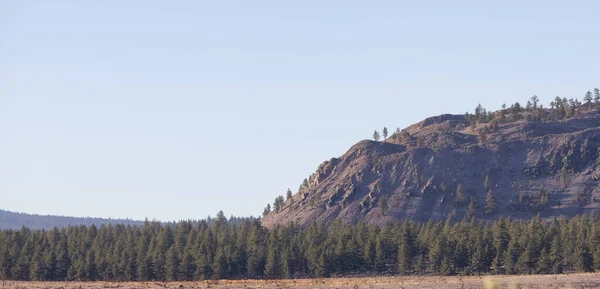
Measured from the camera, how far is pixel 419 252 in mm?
152750

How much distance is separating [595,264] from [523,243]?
1240 cm

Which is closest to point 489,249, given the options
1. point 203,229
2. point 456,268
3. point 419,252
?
point 456,268

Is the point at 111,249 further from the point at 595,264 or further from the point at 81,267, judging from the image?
the point at 595,264

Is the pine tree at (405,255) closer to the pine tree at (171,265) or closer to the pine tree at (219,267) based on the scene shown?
the pine tree at (219,267)

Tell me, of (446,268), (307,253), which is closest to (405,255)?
(446,268)

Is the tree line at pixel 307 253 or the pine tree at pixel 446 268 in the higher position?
the tree line at pixel 307 253

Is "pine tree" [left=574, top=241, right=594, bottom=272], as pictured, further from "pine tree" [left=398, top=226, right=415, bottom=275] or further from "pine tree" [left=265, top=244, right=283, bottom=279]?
"pine tree" [left=265, top=244, right=283, bottom=279]

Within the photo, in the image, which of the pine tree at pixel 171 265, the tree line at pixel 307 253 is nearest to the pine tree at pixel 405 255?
the tree line at pixel 307 253

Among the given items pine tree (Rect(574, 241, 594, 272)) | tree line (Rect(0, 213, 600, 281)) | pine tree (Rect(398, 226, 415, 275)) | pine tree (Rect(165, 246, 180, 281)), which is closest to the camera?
pine tree (Rect(574, 241, 594, 272))

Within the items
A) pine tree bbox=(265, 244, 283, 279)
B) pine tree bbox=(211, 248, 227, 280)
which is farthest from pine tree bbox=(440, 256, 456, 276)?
pine tree bbox=(211, 248, 227, 280)

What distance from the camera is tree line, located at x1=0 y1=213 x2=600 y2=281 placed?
13512 cm

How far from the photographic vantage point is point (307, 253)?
14700cm

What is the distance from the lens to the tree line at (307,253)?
443 feet

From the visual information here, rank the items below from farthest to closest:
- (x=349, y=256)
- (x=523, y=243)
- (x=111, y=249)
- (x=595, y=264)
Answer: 1. (x=111, y=249)
2. (x=349, y=256)
3. (x=523, y=243)
4. (x=595, y=264)
